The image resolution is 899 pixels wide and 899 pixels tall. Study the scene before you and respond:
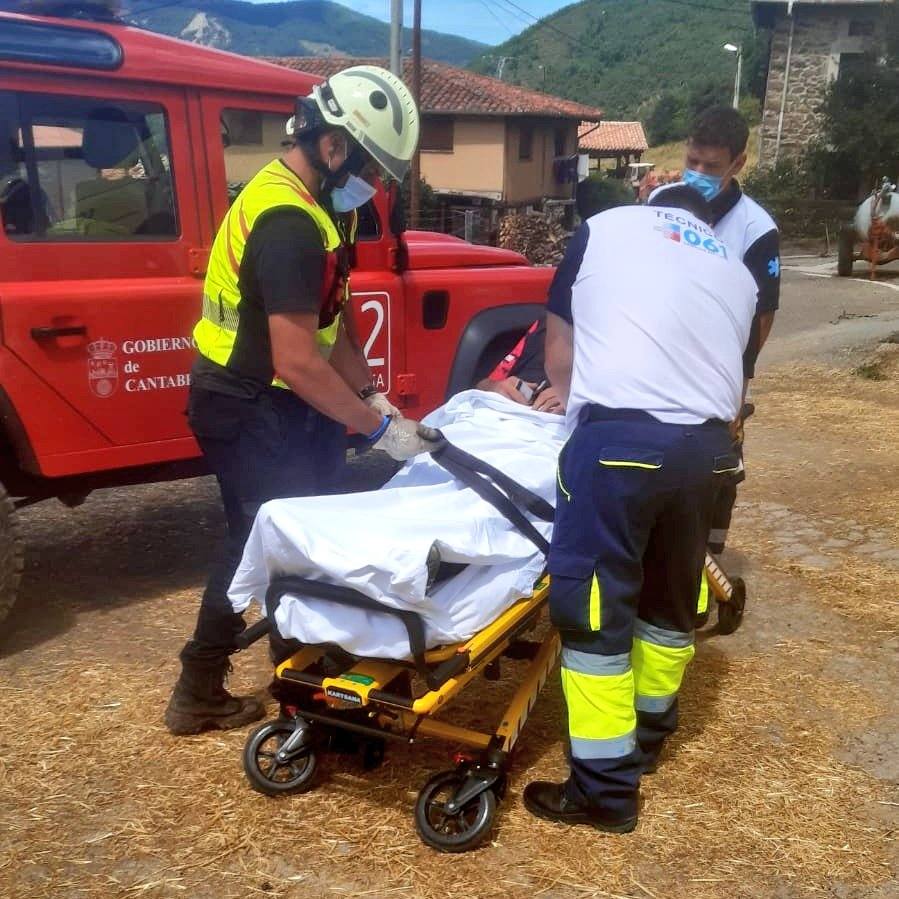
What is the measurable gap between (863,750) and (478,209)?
37.1 metres

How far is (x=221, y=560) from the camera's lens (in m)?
3.26

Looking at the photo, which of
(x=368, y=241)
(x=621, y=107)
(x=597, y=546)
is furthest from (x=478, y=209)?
(x=621, y=107)

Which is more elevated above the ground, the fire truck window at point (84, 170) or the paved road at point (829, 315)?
the fire truck window at point (84, 170)

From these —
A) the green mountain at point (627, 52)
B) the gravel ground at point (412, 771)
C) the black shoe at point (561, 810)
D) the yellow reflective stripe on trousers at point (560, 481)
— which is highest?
the green mountain at point (627, 52)

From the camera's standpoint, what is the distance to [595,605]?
2.79 metres

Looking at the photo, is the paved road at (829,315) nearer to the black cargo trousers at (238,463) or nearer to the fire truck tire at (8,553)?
the black cargo trousers at (238,463)

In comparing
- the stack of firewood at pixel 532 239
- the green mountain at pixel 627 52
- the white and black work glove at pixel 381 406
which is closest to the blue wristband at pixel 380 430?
the white and black work glove at pixel 381 406

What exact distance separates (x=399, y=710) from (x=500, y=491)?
2.27 ft

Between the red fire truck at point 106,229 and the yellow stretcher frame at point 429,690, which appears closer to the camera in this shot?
the yellow stretcher frame at point 429,690

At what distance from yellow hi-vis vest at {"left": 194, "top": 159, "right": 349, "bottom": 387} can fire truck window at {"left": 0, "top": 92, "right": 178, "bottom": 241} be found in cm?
106

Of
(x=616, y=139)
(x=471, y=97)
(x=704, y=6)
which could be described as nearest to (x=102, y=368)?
(x=471, y=97)

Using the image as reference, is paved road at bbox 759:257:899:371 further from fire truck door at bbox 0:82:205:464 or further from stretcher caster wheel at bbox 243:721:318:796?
stretcher caster wheel at bbox 243:721:318:796

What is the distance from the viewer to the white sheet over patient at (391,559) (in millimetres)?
2584

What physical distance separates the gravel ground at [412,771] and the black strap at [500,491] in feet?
2.88
